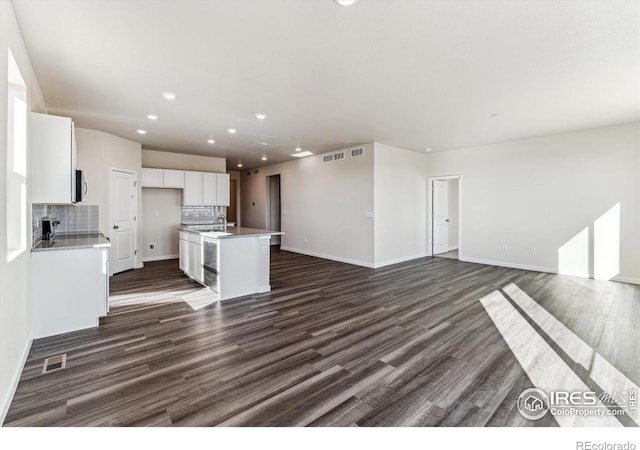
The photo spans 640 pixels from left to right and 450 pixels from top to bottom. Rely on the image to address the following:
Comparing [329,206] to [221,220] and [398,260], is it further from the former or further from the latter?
[221,220]

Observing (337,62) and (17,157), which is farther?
(337,62)

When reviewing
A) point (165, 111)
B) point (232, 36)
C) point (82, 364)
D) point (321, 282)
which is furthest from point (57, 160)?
point (321, 282)

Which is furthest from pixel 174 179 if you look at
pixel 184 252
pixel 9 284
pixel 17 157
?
pixel 9 284

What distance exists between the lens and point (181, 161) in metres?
7.60

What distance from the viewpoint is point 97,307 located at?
129 inches

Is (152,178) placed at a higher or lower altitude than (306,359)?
higher

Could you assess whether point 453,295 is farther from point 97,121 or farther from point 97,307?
point 97,121

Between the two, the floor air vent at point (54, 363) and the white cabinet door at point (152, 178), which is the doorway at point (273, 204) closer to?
the white cabinet door at point (152, 178)

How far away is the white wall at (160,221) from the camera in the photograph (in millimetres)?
7207

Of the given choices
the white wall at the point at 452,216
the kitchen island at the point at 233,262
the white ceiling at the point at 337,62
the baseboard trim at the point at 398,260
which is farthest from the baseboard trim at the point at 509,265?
the kitchen island at the point at 233,262

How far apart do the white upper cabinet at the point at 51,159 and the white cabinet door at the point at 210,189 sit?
4378mm

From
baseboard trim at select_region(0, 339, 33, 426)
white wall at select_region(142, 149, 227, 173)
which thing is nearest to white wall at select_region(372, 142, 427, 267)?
white wall at select_region(142, 149, 227, 173)

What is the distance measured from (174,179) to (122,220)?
5.22 feet

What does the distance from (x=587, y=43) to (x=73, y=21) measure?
4254 millimetres
